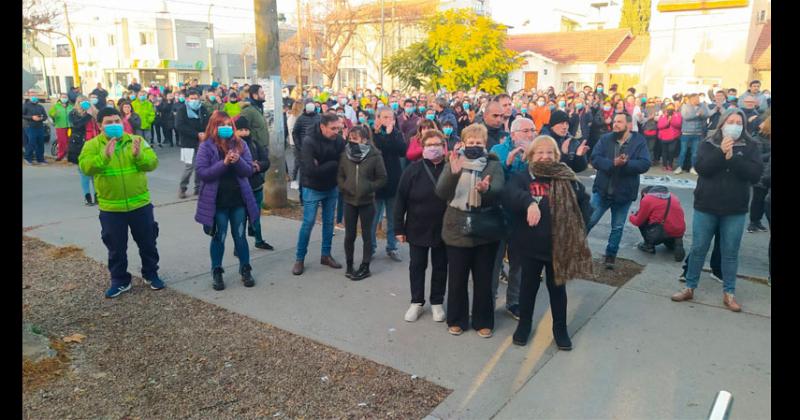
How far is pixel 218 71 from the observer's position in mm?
59344

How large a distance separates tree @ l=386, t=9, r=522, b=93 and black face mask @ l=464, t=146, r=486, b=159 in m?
19.6

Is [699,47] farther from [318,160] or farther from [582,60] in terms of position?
[318,160]

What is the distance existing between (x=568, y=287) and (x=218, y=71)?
59954 millimetres

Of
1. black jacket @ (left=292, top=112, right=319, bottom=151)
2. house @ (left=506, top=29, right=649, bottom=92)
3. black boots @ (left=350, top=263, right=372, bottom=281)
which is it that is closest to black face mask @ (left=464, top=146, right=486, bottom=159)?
black boots @ (left=350, top=263, right=372, bottom=281)

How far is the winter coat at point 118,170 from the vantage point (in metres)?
5.13

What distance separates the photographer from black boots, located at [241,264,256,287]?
18.8 ft

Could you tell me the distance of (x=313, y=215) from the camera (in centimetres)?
612

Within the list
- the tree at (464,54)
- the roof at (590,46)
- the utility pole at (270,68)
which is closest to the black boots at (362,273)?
the utility pole at (270,68)

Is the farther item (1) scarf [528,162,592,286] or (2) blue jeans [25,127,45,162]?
(2) blue jeans [25,127,45,162]

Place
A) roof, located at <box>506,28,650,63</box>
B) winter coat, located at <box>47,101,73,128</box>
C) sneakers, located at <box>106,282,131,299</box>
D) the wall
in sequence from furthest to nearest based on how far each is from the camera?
roof, located at <box>506,28,650,63</box>
the wall
winter coat, located at <box>47,101,73,128</box>
sneakers, located at <box>106,282,131,299</box>

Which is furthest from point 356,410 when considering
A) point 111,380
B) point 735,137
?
point 735,137

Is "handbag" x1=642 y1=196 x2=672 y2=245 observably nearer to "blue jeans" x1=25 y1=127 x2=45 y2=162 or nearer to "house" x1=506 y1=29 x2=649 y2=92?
"blue jeans" x1=25 y1=127 x2=45 y2=162

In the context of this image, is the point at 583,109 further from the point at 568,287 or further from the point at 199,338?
the point at 199,338

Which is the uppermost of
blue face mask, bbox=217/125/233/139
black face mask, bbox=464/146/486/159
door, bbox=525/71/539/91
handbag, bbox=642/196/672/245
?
door, bbox=525/71/539/91
